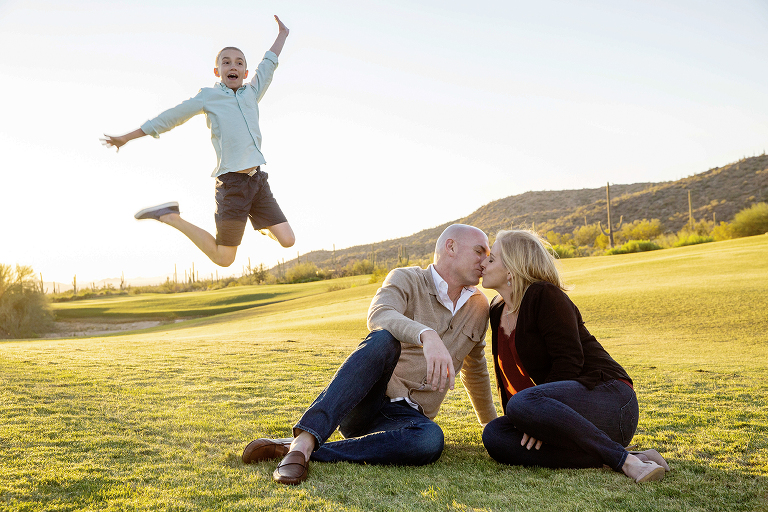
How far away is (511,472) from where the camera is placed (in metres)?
2.68

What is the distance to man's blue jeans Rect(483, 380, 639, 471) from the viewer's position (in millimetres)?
2619

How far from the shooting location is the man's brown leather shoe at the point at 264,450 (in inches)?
108

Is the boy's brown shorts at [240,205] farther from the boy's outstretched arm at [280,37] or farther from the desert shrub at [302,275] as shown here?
the desert shrub at [302,275]

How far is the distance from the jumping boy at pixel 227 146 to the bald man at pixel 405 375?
1445 millimetres

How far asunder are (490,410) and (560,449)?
2.47ft

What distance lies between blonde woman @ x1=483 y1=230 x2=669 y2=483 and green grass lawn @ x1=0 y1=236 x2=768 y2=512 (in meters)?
0.12

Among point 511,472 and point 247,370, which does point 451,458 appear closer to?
point 511,472

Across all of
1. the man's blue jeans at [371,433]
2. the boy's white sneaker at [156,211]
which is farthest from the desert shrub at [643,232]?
the man's blue jeans at [371,433]

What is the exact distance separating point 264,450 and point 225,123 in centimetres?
230

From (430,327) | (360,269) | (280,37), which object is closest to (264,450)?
(430,327)

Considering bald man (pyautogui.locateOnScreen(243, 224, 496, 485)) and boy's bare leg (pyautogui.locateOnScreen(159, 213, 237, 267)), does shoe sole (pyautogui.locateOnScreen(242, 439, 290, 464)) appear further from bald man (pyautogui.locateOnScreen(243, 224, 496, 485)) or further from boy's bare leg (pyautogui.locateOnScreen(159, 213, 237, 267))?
boy's bare leg (pyautogui.locateOnScreen(159, 213, 237, 267))

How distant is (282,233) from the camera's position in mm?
4258

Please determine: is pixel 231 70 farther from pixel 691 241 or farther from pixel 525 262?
pixel 691 241

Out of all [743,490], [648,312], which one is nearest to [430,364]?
[743,490]
